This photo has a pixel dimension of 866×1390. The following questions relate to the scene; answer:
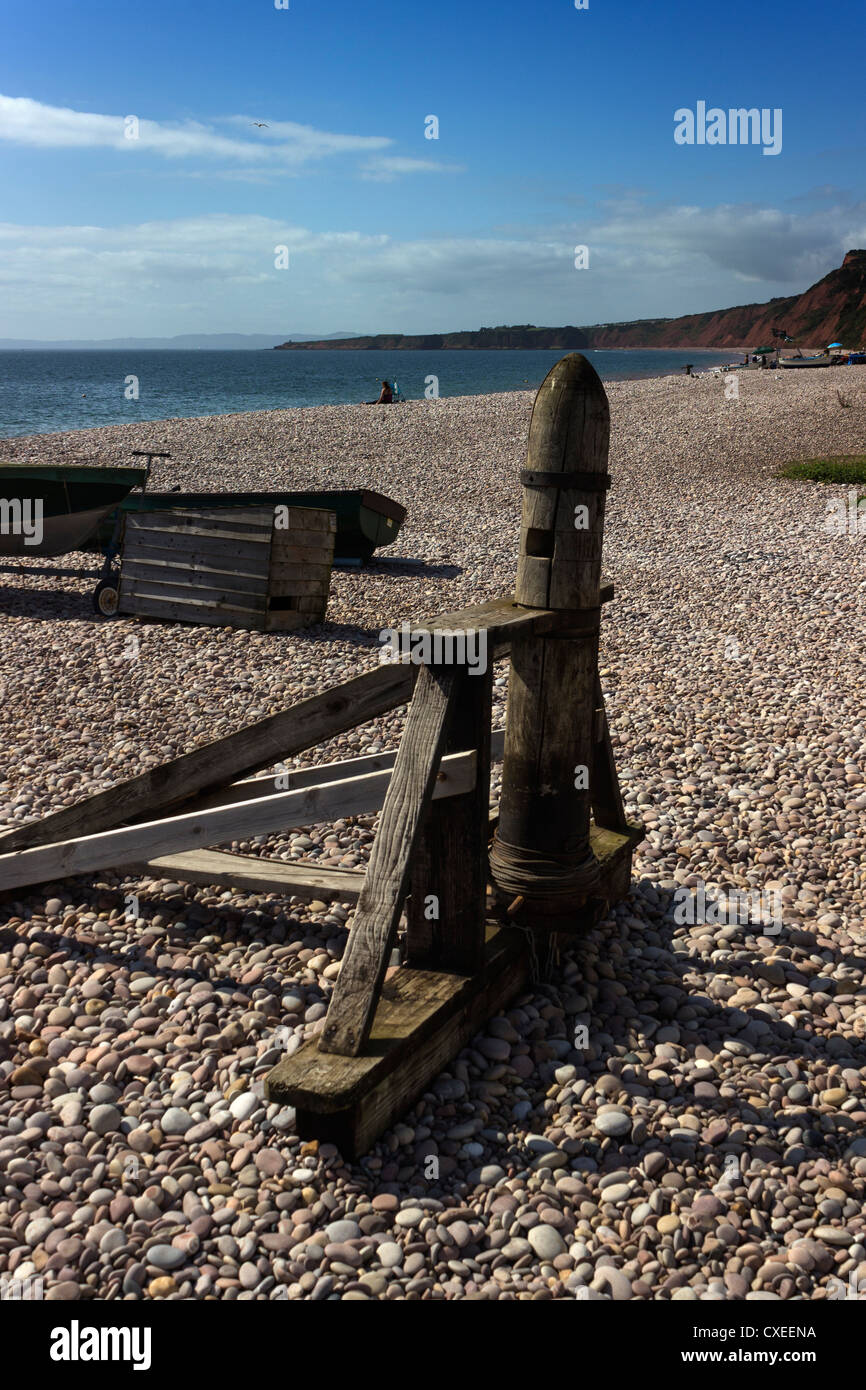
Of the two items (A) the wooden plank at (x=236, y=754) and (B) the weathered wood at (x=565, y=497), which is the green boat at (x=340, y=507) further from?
(B) the weathered wood at (x=565, y=497)

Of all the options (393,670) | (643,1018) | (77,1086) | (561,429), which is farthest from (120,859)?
(561,429)

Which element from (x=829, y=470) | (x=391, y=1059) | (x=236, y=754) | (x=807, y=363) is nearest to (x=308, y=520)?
(x=236, y=754)

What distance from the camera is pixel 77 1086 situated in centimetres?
363

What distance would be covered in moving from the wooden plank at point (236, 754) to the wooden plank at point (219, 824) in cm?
10

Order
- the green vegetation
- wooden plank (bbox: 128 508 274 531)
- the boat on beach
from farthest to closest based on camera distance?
the boat on beach → the green vegetation → wooden plank (bbox: 128 508 274 531)

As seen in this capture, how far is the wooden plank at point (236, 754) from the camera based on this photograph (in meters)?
3.91

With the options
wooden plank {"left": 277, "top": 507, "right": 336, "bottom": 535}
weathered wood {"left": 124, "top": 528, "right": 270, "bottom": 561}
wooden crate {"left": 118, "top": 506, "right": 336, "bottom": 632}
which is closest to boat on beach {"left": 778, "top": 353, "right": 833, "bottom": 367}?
wooden plank {"left": 277, "top": 507, "right": 336, "bottom": 535}

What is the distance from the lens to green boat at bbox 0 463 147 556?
473 inches

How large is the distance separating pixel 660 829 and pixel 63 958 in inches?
125

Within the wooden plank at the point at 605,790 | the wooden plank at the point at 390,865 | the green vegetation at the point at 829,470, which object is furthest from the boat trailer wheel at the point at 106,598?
the green vegetation at the point at 829,470

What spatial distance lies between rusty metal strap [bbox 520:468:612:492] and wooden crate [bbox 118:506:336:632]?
19.6 feet

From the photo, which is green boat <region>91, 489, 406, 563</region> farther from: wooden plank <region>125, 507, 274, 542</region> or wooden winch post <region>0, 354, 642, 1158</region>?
wooden winch post <region>0, 354, 642, 1158</region>

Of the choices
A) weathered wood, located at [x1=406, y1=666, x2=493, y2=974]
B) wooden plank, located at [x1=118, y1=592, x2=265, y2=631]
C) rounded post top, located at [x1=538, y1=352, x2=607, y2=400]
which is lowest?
weathered wood, located at [x1=406, y1=666, x2=493, y2=974]

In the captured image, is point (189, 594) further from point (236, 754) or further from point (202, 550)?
point (236, 754)
